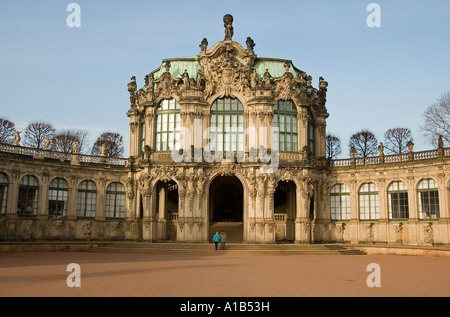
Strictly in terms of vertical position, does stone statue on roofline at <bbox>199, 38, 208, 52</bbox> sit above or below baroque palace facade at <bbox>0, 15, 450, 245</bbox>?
above

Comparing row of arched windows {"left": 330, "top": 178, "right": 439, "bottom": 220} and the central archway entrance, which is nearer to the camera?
row of arched windows {"left": 330, "top": 178, "right": 439, "bottom": 220}

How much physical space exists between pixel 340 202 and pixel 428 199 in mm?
8045

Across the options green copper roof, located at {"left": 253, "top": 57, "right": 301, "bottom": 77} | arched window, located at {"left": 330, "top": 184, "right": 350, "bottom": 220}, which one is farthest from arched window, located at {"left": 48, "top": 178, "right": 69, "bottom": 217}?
arched window, located at {"left": 330, "top": 184, "right": 350, "bottom": 220}

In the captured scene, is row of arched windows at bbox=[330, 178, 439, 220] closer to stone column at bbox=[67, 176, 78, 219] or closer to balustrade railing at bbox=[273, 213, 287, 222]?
balustrade railing at bbox=[273, 213, 287, 222]

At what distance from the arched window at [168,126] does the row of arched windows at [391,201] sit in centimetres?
1525

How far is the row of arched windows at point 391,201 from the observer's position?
135 feet

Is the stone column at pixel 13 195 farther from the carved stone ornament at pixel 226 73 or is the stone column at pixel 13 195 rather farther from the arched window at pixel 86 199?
the carved stone ornament at pixel 226 73

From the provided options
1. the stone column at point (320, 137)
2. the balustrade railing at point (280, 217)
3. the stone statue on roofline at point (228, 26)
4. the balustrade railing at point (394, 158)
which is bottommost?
the balustrade railing at point (280, 217)

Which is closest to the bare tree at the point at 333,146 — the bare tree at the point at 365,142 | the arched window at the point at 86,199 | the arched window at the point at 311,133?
the bare tree at the point at 365,142

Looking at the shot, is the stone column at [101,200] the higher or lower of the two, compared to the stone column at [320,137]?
lower

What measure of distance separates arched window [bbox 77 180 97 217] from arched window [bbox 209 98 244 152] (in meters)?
11.9

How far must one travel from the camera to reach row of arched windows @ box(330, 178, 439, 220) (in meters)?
41.2
